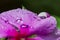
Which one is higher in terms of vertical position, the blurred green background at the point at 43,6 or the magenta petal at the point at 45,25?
the blurred green background at the point at 43,6

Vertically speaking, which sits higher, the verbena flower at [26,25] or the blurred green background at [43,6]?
the blurred green background at [43,6]

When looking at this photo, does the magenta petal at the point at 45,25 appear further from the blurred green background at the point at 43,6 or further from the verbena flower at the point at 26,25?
the blurred green background at the point at 43,6

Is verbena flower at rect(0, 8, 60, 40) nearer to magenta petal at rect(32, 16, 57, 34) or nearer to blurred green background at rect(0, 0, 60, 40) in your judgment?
magenta petal at rect(32, 16, 57, 34)

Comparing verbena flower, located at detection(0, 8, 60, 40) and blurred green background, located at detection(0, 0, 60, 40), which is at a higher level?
blurred green background, located at detection(0, 0, 60, 40)

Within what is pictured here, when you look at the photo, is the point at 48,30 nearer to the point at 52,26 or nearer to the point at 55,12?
the point at 52,26

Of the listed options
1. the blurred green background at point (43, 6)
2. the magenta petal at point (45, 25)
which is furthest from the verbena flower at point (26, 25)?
the blurred green background at point (43, 6)

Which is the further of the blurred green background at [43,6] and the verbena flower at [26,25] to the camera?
the blurred green background at [43,6]

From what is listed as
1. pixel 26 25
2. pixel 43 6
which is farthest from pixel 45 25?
pixel 43 6

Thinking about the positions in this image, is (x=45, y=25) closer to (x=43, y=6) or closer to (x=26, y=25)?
(x=26, y=25)

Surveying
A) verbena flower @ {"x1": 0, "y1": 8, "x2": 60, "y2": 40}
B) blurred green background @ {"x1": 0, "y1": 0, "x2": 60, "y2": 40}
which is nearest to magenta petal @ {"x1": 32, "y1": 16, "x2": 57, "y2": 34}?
verbena flower @ {"x1": 0, "y1": 8, "x2": 60, "y2": 40}

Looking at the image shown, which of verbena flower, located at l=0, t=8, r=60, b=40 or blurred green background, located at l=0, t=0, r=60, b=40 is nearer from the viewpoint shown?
verbena flower, located at l=0, t=8, r=60, b=40

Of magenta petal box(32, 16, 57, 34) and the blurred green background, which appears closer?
magenta petal box(32, 16, 57, 34)
